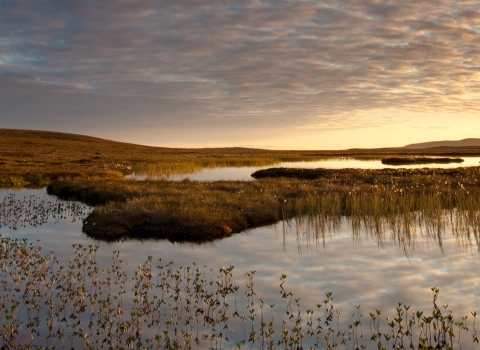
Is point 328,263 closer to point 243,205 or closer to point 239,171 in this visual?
point 243,205

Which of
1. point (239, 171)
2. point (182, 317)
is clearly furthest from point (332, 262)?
point (239, 171)

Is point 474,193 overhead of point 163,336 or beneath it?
overhead

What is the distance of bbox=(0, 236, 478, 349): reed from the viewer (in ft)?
27.4

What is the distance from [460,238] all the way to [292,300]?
8.93 m

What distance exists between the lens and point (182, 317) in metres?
9.59

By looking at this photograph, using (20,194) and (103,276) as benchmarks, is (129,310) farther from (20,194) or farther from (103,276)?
(20,194)

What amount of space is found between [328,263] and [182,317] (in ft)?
18.5

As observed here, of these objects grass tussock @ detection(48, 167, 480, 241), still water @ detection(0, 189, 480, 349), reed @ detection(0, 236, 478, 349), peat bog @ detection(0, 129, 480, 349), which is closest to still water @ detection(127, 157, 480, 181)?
grass tussock @ detection(48, 167, 480, 241)

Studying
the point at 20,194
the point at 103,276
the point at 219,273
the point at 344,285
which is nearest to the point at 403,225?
the point at 344,285

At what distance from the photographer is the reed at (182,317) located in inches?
328

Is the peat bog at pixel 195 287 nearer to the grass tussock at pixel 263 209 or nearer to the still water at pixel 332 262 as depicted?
the grass tussock at pixel 263 209

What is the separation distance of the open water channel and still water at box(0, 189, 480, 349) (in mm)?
23

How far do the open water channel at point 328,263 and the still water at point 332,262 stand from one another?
23 millimetres

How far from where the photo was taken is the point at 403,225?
18.4m
